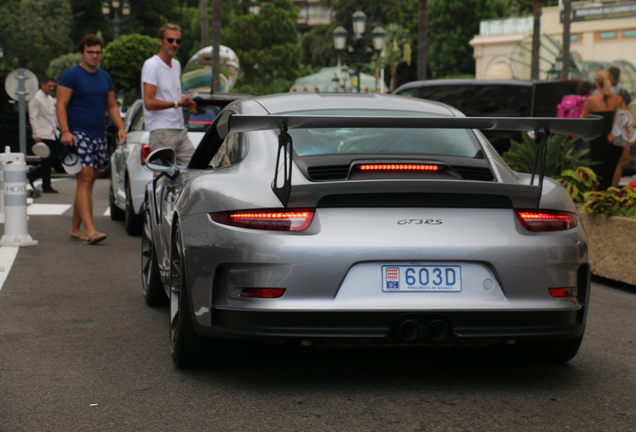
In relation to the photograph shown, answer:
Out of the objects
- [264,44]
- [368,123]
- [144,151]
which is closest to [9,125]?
[144,151]

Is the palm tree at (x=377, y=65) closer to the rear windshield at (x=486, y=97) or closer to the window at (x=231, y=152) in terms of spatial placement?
the rear windshield at (x=486, y=97)

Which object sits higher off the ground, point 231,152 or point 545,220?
point 231,152

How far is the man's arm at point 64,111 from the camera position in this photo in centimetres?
873

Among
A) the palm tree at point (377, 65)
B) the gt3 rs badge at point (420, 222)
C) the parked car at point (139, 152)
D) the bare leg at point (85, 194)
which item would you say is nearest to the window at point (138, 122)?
the parked car at point (139, 152)

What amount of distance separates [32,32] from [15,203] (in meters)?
45.3

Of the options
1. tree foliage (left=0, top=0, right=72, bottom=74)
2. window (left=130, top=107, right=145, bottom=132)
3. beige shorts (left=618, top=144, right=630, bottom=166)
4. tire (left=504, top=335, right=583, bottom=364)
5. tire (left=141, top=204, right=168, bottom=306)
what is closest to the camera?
tire (left=504, top=335, right=583, bottom=364)

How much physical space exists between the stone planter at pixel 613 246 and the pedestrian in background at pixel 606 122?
144 inches

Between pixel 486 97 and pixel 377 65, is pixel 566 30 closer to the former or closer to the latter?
pixel 377 65

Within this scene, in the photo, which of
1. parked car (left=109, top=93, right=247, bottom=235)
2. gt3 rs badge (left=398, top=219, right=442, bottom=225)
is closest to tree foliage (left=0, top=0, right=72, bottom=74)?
parked car (left=109, top=93, right=247, bottom=235)

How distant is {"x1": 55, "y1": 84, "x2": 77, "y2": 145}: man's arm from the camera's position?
8.73 meters

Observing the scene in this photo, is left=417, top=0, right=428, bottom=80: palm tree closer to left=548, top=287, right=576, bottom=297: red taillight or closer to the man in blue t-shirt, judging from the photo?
the man in blue t-shirt

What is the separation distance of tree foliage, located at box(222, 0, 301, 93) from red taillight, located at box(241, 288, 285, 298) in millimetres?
76188

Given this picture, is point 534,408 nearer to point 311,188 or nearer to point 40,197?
point 311,188

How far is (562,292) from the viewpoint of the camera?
13.1ft
